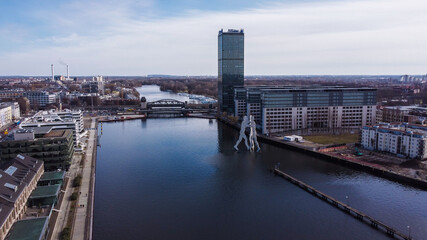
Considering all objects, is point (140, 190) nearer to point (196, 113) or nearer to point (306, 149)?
point (306, 149)

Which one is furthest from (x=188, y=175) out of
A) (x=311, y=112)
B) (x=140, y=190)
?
(x=311, y=112)

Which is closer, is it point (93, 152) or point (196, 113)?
point (93, 152)

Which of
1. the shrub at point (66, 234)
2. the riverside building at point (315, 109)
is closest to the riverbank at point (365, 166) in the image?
the riverside building at point (315, 109)

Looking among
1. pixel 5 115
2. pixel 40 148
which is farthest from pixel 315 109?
pixel 5 115

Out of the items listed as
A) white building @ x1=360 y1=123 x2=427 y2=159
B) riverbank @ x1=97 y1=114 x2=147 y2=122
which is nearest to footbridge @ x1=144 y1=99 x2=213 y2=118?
riverbank @ x1=97 y1=114 x2=147 y2=122

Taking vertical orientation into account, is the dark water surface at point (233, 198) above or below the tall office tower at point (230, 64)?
below

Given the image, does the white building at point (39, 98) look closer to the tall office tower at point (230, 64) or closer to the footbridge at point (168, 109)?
the footbridge at point (168, 109)

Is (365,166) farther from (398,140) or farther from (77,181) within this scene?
(77,181)
